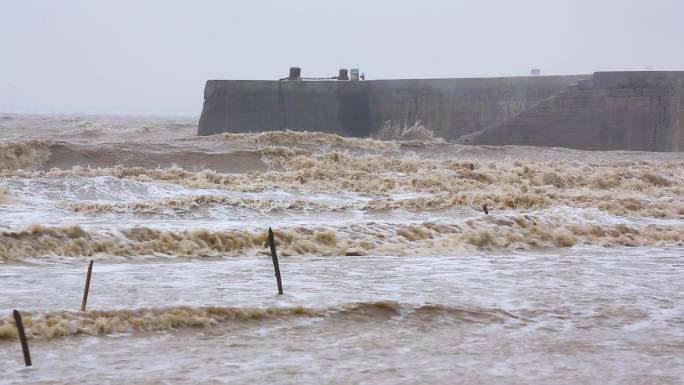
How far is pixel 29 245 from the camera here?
8.83m

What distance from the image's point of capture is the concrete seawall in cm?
2027

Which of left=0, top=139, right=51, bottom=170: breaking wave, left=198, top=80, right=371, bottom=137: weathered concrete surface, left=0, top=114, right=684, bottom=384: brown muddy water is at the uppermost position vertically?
left=198, top=80, right=371, bottom=137: weathered concrete surface

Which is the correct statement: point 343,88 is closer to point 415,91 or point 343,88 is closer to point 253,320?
point 415,91

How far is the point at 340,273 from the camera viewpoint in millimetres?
8172

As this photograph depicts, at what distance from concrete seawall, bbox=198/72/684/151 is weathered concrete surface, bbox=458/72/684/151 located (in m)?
0.02

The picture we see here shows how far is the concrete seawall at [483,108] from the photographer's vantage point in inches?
798

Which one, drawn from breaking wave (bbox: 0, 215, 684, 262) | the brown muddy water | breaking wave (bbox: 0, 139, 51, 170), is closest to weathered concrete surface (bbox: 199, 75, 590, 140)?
the brown muddy water

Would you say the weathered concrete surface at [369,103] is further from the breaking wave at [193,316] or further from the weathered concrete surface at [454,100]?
the breaking wave at [193,316]

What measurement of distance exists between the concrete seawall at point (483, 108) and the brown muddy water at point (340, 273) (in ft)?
11.6

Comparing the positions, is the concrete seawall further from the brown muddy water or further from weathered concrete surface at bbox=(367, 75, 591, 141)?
the brown muddy water

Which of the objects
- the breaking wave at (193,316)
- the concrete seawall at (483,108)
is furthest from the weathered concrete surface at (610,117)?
the breaking wave at (193,316)

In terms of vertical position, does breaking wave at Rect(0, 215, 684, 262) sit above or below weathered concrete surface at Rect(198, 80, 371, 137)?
below

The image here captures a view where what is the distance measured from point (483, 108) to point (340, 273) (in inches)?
561

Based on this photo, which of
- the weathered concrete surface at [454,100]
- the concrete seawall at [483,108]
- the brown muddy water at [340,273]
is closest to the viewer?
the brown muddy water at [340,273]
